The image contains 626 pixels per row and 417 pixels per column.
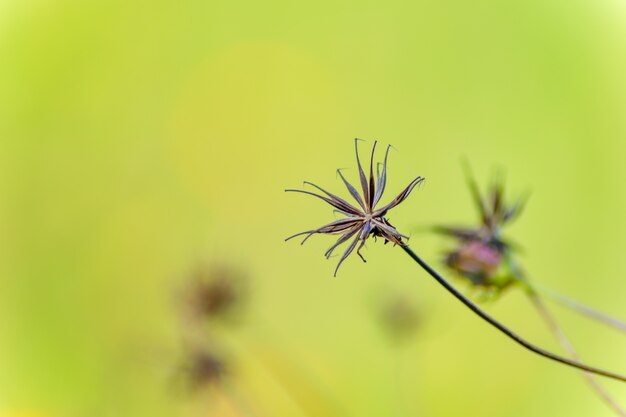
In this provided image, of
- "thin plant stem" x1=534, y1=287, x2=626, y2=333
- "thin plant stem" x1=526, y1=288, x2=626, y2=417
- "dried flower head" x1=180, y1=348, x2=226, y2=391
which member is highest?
"thin plant stem" x1=534, y1=287, x2=626, y2=333

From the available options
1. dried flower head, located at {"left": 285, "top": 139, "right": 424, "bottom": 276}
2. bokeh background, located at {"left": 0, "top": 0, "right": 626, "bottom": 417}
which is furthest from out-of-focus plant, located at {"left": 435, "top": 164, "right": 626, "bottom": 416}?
bokeh background, located at {"left": 0, "top": 0, "right": 626, "bottom": 417}

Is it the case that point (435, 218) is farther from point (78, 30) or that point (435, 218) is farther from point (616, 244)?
point (78, 30)

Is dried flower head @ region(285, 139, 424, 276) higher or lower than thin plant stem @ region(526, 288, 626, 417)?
higher

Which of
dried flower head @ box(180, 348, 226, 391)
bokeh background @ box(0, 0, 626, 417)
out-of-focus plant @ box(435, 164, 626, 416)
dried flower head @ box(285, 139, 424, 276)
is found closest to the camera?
dried flower head @ box(285, 139, 424, 276)

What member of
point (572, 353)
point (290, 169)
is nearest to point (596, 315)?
point (572, 353)

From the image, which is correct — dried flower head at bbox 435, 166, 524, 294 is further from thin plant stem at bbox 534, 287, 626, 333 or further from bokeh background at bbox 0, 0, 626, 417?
bokeh background at bbox 0, 0, 626, 417

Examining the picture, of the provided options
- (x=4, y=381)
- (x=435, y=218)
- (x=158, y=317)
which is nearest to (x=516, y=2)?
(x=435, y=218)

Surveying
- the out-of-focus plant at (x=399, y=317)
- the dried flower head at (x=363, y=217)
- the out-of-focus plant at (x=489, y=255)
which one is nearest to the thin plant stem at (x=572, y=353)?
the out-of-focus plant at (x=489, y=255)

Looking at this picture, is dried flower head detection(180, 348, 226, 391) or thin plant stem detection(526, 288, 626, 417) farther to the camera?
dried flower head detection(180, 348, 226, 391)
